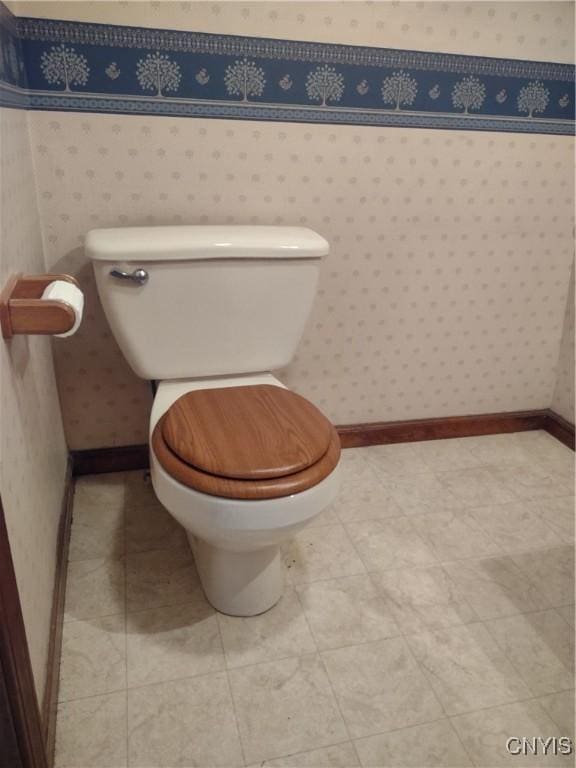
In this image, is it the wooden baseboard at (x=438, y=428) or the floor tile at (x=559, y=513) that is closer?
the floor tile at (x=559, y=513)

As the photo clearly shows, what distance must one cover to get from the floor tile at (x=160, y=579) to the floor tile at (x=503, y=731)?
618mm

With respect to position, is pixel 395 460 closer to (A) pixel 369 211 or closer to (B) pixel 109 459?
(A) pixel 369 211

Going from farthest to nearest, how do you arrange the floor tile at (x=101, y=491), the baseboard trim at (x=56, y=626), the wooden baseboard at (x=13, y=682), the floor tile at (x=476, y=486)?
the floor tile at (x=476, y=486) → the floor tile at (x=101, y=491) → the baseboard trim at (x=56, y=626) → the wooden baseboard at (x=13, y=682)

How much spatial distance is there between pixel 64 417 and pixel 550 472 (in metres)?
1.51

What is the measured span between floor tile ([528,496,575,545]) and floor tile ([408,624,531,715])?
473 millimetres

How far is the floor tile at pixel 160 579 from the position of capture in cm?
128

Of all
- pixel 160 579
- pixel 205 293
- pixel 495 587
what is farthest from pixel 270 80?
pixel 495 587

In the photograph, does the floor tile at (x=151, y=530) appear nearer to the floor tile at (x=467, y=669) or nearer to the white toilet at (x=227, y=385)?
the white toilet at (x=227, y=385)

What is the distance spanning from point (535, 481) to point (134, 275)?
4.43ft

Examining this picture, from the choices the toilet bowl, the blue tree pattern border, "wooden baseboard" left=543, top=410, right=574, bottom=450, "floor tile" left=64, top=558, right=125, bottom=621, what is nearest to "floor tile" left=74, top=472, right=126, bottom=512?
"floor tile" left=64, top=558, right=125, bottom=621

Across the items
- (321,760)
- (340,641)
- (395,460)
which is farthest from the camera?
(395,460)

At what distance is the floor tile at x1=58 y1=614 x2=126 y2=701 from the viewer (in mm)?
1076

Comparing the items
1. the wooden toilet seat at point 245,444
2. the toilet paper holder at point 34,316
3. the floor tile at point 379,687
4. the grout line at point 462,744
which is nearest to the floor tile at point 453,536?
the floor tile at point 379,687

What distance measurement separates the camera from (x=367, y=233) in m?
1.63
